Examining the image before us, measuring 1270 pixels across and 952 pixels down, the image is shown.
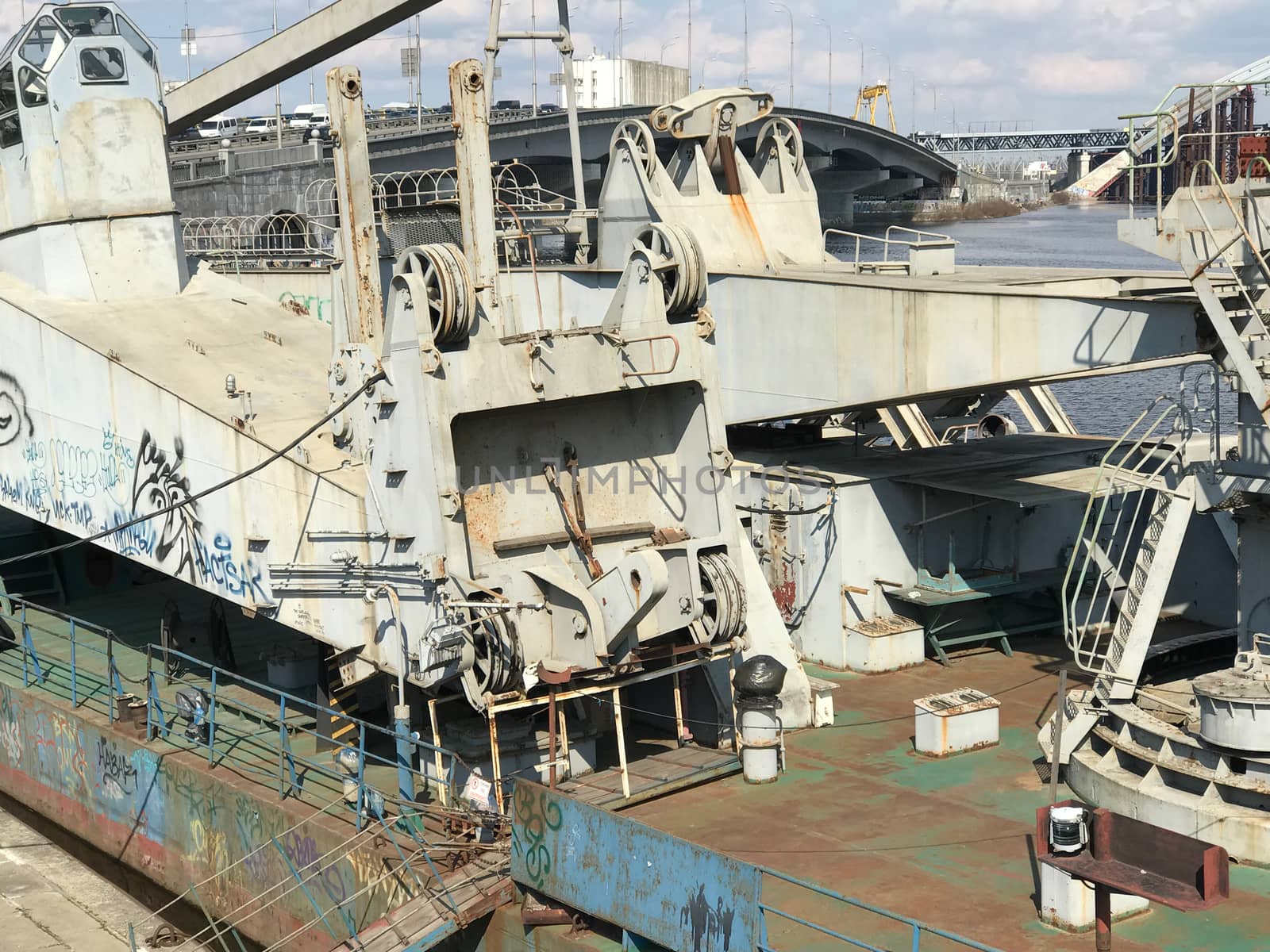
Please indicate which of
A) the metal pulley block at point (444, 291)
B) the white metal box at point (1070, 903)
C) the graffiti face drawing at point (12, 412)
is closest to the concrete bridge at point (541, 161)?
the graffiti face drawing at point (12, 412)

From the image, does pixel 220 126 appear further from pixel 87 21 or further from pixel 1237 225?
pixel 1237 225

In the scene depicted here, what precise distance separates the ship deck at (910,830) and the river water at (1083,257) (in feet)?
19.4

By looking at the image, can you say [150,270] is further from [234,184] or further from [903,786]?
[234,184]

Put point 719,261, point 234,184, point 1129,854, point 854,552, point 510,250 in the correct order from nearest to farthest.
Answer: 1. point 1129,854
2. point 854,552
3. point 719,261
4. point 510,250
5. point 234,184

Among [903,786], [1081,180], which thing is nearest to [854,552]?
[903,786]

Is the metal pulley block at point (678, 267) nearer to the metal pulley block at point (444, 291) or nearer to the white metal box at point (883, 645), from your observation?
the metal pulley block at point (444, 291)

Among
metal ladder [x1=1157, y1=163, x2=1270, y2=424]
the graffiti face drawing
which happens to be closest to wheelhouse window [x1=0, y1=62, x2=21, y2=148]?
the graffiti face drawing

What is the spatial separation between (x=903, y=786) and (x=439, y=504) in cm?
544

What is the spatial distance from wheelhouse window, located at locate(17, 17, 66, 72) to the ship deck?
13.5 metres

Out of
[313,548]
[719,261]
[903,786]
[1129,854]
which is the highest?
[719,261]

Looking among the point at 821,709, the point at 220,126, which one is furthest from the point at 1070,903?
the point at 220,126

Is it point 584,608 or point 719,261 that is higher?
point 719,261

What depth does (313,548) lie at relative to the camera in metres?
16.7

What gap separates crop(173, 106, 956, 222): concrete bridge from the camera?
54.2 meters
